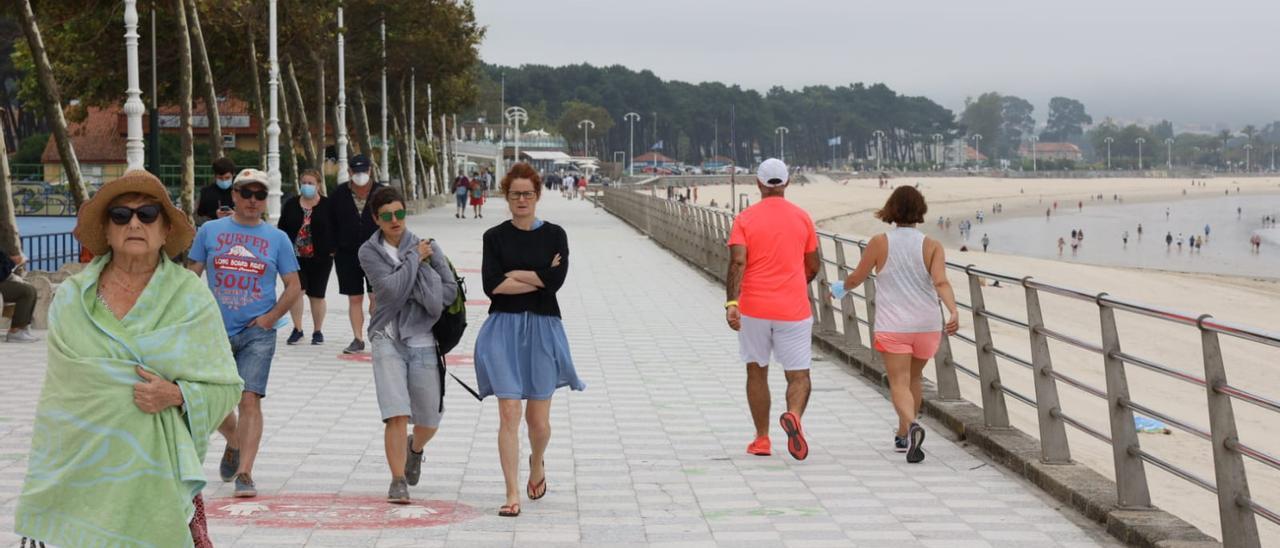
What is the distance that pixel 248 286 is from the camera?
7.97 m

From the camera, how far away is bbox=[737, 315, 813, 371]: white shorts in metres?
9.39

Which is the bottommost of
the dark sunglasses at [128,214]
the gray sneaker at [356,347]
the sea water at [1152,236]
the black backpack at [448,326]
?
the sea water at [1152,236]

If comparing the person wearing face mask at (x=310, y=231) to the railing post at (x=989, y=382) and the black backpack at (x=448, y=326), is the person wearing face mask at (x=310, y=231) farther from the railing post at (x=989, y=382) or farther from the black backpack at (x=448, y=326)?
the black backpack at (x=448, y=326)

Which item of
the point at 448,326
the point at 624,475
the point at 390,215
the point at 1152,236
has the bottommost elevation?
the point at 1152,236

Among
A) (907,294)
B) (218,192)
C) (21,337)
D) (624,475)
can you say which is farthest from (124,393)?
(21,337)

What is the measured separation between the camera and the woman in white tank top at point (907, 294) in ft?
30.5

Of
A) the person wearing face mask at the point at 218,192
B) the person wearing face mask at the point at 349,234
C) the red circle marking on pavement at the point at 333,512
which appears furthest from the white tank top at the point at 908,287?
the person wearing face mask at the point at 218,192

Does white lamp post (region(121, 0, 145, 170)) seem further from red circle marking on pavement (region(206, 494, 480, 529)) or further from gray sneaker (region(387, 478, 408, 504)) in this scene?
gray sneaker (region(387, 478, 408, 504))

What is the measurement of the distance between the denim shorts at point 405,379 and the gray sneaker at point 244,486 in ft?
2.46

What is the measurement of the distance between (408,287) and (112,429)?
314 cm

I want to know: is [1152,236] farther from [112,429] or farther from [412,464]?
[112,429]

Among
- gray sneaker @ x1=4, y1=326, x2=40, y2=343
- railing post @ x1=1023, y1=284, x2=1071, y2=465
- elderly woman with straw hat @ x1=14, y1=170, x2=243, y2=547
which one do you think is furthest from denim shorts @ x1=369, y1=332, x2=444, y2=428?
gray sneaker @ x1=4, y1=326, x2=40, y2=343

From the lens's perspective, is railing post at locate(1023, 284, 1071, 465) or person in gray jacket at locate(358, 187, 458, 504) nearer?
person in gray jacket at locate(358, 187, 458, 504)

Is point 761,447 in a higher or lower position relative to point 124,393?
lower
